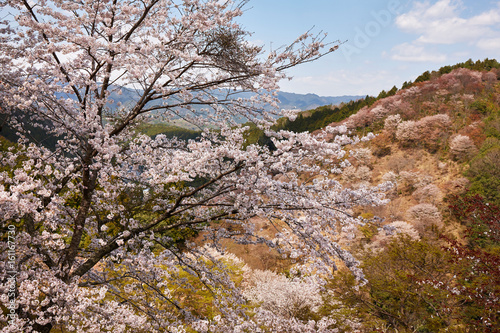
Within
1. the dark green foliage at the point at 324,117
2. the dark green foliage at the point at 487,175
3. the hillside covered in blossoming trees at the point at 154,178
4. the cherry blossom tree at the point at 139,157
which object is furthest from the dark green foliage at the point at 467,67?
the cherry blossom tree at the point at 139,157

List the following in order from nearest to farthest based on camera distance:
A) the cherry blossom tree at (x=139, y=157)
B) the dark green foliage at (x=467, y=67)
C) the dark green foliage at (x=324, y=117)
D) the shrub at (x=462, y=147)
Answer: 1. the cherry blossom tree at (x=139, y=157)
2. the shrub at (x=462, y=147)
3. the dark green foliage at (x=467, y=67)
4. the dark green foliage at (x=324, y=117)

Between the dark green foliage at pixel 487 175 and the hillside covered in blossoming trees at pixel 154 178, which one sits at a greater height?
the hillside covered in blossoming trees at pixel 154 178

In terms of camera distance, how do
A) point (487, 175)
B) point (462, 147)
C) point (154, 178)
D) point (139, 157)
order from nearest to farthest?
point (154, 178) < point (139, 157) < point (487, 175) < point (462, 147)

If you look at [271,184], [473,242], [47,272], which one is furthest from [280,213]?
[473,242]

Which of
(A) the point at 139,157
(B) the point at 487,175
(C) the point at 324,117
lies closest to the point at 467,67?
(C) the point at 324,117

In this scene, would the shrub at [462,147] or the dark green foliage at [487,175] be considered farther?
the shrub at [462,147]

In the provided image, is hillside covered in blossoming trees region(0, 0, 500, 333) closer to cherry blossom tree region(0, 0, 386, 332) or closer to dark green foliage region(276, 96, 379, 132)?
cherry blossom tree region(0, 0, 386, 332)

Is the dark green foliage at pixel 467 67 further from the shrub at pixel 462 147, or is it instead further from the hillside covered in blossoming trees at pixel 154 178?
the hillside covered in blossoming trees at pixel 154 178

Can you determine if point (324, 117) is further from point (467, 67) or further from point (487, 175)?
point (487, 175)

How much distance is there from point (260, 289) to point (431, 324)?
5.59 m

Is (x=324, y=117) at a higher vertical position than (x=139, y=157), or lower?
higher

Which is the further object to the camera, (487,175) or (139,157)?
(487,175)

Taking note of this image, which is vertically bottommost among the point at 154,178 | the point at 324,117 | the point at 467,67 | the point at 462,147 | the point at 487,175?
the point at 487,175

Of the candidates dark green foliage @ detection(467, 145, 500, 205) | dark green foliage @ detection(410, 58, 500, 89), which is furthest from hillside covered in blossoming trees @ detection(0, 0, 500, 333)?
dark green foliage @ detection(410, 58, 500, 89)
